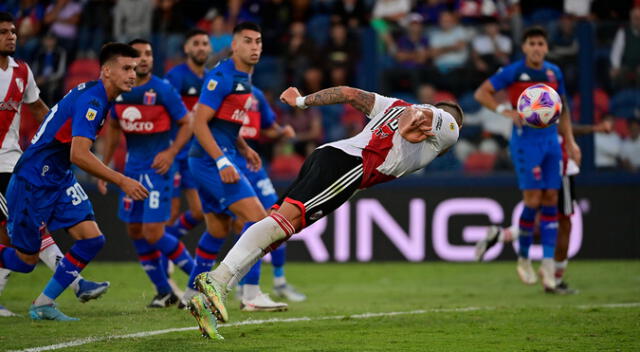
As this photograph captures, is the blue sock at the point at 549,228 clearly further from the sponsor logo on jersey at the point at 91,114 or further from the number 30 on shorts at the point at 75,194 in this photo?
the sponsor logo on jersey at the point at 91,114

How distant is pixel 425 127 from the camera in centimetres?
721

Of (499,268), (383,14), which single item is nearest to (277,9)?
(383,14)

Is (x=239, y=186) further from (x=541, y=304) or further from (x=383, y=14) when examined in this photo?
(x=383, y=14)

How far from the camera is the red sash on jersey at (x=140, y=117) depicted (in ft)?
31.9

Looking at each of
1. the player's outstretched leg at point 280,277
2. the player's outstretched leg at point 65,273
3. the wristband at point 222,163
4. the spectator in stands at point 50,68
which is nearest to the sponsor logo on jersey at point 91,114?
the player's outstretched leg at point 65,273

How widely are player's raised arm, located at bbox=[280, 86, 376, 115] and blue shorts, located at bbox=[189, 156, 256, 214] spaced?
176 centimetres

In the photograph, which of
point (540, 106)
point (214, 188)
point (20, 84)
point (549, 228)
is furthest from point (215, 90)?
point (549, 228)

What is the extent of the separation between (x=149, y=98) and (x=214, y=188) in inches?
50.7

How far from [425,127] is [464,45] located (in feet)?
24.9

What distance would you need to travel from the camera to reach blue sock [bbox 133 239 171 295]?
384 inches

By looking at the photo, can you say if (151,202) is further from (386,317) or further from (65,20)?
(65,20)

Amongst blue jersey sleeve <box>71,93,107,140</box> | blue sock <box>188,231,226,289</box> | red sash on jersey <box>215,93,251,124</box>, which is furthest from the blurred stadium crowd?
blue jersey sleeve <box>71,93,107,140</box>

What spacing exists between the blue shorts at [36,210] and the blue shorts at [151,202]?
128cm

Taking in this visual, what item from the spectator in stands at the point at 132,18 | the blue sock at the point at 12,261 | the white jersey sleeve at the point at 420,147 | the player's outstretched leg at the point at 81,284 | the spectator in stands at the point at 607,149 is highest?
the spectator in stands at the point at 132,18
